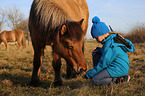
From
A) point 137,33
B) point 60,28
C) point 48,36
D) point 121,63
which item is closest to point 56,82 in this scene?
point 48,36

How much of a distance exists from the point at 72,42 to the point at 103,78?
2.57ft

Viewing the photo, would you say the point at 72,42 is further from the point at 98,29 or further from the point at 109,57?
the point at 109,57

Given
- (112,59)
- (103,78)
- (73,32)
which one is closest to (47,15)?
(73,32)

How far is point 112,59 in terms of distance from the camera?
199 cm

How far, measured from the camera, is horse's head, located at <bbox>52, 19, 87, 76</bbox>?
1948 mm

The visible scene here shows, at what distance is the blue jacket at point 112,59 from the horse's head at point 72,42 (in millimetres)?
259

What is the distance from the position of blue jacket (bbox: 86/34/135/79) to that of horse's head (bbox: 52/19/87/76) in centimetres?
26

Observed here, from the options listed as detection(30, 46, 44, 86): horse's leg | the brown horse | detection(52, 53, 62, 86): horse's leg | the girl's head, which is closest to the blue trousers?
the girl's head

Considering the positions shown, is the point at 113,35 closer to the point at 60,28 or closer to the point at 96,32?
the point at 96,32

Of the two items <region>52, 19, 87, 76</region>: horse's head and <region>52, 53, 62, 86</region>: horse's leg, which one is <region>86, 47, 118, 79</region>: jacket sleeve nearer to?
<region>52, 19, 87, 76</region>: horse's head

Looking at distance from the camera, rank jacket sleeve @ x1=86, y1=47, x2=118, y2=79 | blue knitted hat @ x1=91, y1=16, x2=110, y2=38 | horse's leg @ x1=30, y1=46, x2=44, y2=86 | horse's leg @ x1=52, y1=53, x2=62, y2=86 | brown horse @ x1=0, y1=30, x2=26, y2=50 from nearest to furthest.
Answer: jacket sleeve @ x1=86, y1=47, x2=118, y2=79 → blue knitted hat @ x1=91, y1=16, x2=110, y2=38 → horse's leg @ x1=52, y1=53, x2=62, y2=86 → horse's leg @ x1=30, y1=46, x2=44, y2=86 → brown horse @ x1=0, y1=30, x2=26, y2=50

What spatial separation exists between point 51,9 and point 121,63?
153 cm

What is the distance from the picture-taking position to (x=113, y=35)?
205 cm

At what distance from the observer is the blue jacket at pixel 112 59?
6.37ft
